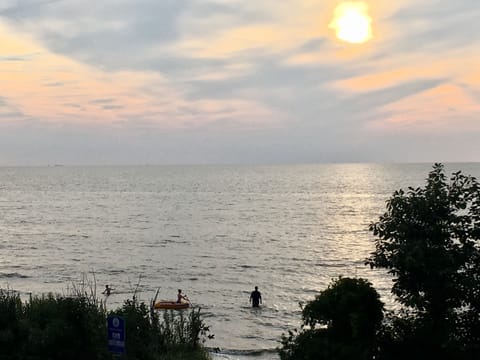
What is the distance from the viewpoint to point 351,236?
66.0 m

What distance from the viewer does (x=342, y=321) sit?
36.9 feet

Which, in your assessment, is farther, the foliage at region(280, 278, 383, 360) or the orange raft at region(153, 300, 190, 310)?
the orange raft at region(153, 300, 190, 310)

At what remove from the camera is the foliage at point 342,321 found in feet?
35.9

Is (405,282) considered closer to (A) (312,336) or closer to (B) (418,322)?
(B) (418,322)

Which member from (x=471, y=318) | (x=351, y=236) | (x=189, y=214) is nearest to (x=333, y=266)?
(x=351, y=236)

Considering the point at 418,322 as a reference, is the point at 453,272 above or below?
above

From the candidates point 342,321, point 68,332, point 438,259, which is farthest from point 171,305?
point 438,259

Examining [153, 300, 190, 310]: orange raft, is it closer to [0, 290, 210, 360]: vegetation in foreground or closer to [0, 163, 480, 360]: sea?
[0, 163, 480, 360]: sea

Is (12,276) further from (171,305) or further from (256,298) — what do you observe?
(256,298)

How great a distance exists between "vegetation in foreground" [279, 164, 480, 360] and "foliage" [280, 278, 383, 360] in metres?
0.02

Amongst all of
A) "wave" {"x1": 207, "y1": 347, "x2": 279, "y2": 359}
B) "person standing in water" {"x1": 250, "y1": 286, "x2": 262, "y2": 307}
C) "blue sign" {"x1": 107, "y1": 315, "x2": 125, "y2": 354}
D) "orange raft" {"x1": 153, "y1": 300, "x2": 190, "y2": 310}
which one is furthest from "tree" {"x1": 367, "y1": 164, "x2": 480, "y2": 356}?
"orange raft" {"x1": 153, "y1": 300, "x2": 190, "y2": 310}

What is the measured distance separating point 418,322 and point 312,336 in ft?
8.28

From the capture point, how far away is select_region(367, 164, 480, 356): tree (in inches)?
443

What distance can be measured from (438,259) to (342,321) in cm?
251
